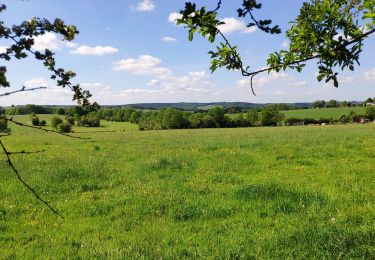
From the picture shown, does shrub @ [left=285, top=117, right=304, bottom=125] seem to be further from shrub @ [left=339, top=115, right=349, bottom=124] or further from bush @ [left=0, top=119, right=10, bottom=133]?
bush @ [left=0, top=119, right=10, bottom=133]

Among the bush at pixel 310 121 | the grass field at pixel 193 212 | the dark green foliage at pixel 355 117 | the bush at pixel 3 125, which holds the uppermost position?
the bush at pixel 3 125

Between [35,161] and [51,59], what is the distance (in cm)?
1734

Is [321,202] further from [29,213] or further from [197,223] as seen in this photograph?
[29,213]

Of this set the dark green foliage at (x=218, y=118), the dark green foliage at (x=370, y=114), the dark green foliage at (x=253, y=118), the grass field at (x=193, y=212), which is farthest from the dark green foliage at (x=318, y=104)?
the grass field at (x=193, y=212)

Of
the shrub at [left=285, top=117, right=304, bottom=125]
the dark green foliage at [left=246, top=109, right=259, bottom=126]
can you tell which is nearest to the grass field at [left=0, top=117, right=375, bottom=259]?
the dark green foliage at [left=246, top=109, right=259, bottom=126]

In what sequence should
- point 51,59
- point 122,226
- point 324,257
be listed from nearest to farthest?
point 51,59
point 324,257
point 122,226

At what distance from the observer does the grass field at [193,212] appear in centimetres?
714

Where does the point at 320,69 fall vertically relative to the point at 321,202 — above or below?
above

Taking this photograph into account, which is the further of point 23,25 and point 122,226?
point 122,226

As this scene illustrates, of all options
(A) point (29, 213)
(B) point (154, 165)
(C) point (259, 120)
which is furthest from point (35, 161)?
(C) point (259, 120)

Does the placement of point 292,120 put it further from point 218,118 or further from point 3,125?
point 3,125

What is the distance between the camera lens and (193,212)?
9359 millimetres

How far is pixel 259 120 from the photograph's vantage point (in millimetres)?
102750

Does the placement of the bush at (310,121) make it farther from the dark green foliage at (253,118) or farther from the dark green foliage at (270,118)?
the dark green foliage at (253,118)
